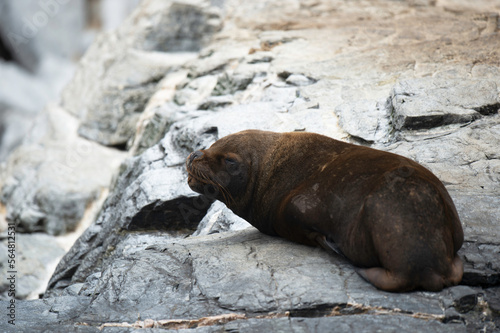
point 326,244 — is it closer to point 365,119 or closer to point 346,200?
point 346,200

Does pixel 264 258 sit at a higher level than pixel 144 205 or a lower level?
higher

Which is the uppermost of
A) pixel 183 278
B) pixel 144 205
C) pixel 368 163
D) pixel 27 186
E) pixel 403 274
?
pixel 368 163

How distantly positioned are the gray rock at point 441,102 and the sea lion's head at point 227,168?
2.06 m

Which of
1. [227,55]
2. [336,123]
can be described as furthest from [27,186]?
[336,123]

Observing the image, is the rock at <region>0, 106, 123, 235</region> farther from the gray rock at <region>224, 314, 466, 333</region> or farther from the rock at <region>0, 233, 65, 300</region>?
the gray rock at <region>224, 314, 466, 333</region>

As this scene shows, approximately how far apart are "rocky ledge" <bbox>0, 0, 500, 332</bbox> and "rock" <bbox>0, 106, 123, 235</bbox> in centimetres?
3

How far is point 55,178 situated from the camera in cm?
963

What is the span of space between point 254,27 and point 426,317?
8462mm

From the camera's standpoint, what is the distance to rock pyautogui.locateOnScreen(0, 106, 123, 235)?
30.1ft

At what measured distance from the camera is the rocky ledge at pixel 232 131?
346 centimetres

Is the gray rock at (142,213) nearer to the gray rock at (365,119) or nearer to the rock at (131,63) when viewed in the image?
the gray rock at (365,119)

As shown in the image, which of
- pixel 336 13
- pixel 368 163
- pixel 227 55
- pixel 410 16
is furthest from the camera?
pixel 336 13

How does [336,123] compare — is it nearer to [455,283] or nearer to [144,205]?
[144,205]

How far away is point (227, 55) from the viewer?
30.8ft
